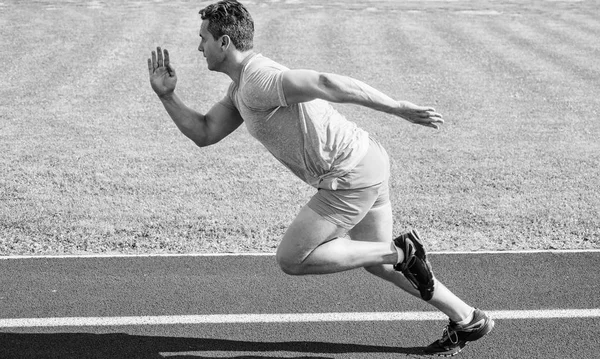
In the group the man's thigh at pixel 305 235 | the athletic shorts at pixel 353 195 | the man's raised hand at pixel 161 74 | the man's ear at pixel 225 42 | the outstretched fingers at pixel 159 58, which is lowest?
the man's thigh at pixel 305 235

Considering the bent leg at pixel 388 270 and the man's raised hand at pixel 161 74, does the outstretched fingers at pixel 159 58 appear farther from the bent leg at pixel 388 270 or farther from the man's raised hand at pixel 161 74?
the bent leg at pixel 388 270

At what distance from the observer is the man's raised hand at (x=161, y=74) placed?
16.2 ft

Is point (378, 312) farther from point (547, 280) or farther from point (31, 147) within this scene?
Answer: point (31, 147)

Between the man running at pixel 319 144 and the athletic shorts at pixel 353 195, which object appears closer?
the man running at pixel 319 144

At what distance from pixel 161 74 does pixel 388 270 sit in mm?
1882

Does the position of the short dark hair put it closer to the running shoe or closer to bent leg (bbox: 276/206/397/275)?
bent leg (bbox: 276/206/397/275)

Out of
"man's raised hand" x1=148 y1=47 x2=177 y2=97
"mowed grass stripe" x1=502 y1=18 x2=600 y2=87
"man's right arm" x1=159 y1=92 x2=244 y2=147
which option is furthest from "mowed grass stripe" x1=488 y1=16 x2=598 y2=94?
Result: "man's raised hand" x1=148 y1=47 x2=177 y2=97

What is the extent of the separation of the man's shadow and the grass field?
6.18 feet

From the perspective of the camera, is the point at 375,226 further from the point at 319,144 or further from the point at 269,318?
the point at 269,318

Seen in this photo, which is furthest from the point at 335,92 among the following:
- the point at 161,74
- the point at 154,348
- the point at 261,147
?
the point at 261,147

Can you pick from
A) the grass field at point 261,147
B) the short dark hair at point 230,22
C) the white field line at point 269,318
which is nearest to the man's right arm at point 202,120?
the short dark hair at point 230,22

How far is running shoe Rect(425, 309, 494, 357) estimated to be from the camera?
504cm

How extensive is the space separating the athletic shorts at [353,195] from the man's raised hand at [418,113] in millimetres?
468

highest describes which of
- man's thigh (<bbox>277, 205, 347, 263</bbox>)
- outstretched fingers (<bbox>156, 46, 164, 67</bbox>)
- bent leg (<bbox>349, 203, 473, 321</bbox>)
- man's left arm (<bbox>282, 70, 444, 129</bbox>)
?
man's left arm (<bbox>282, 70, 444, 129</bbox>)
